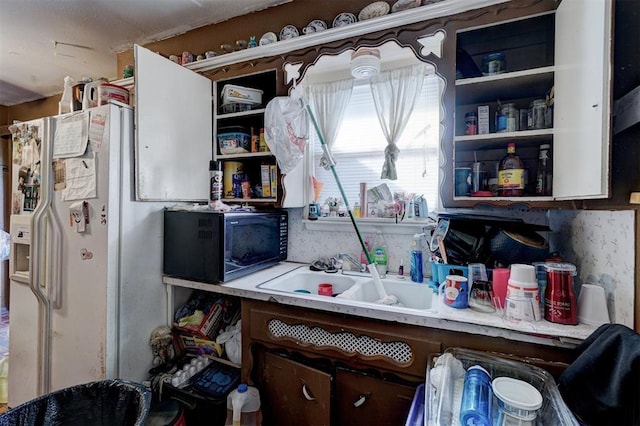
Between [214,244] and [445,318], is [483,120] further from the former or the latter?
[214,244]

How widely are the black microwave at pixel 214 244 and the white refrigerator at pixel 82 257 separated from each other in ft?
0.37

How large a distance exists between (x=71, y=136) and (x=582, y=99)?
216 centimetres

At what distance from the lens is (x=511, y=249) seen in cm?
122

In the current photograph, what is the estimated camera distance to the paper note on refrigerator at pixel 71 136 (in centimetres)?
146

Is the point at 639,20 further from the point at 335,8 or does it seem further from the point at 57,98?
the point at 57,98

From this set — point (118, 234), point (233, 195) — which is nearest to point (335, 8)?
point (233, 195)

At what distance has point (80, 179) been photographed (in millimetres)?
1475

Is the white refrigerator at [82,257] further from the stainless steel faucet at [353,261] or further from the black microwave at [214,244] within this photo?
the stainless steel faucet at [353,261]

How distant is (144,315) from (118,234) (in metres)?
0.45

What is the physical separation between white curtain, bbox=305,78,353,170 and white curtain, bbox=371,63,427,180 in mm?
217

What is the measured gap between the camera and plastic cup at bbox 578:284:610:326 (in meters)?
0.90

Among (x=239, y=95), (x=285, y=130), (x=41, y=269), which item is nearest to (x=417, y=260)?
(x=285, y=130)

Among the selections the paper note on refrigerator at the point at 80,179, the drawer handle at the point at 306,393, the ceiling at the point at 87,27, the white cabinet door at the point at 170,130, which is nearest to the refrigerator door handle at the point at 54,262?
the paper note on refrigerator at the point at 80,179

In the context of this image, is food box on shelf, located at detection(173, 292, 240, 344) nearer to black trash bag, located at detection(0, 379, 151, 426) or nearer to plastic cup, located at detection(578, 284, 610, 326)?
black trash bag, located at detection(0, 379, 151, 426)
